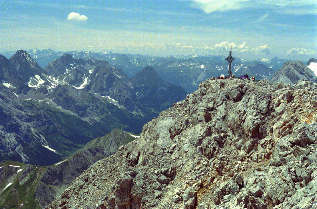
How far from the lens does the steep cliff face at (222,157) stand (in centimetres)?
3250

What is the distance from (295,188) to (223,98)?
29248mm

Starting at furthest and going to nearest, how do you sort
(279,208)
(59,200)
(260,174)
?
Result: (59,200)
(260,174)
(279,208)

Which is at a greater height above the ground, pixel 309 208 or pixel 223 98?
pixel 223 98

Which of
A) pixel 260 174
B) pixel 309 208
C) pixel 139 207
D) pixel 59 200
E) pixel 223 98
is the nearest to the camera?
pixel 309 208

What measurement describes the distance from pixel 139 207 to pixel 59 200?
27.3 metres

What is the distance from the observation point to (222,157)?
150ft

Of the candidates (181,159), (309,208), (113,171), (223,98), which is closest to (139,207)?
(181,159)

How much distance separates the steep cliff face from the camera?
107 ft

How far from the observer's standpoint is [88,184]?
227ft

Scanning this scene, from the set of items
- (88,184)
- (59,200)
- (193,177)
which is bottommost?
(59,200)

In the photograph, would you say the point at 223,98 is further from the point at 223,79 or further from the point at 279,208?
the point at 279,208

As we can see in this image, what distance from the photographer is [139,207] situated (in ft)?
171

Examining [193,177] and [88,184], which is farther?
[88,184]

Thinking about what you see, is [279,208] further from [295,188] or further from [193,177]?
[193,177]
